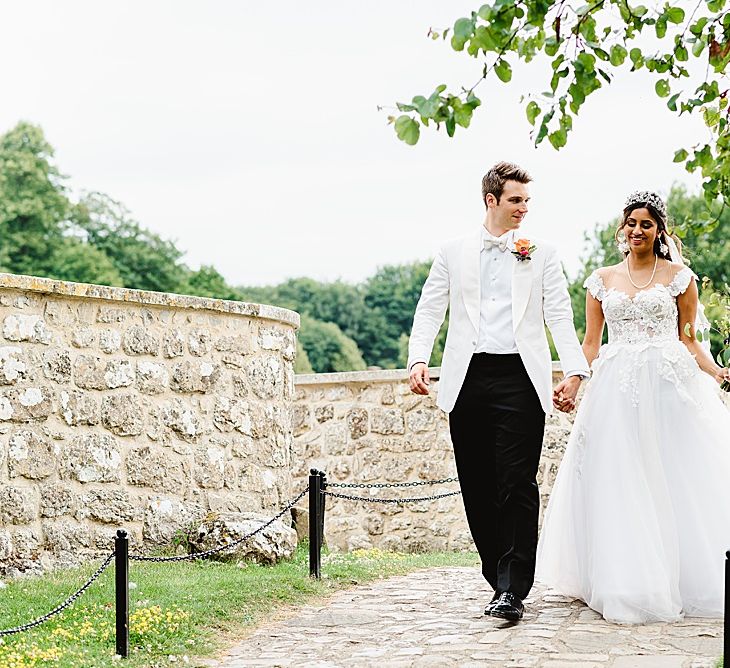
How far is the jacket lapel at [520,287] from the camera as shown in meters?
5.18

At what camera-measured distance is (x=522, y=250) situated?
17.2ft

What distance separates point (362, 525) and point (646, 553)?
5.96m

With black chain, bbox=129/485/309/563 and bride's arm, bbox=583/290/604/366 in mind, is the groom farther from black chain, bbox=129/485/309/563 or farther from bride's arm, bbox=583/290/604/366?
black chain, bbox=129/485/309/563

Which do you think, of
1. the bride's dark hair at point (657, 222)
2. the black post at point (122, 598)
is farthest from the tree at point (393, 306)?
the black post at point (122, 598)

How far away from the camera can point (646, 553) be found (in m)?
5.13

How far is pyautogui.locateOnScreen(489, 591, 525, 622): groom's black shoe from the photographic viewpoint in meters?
5.00

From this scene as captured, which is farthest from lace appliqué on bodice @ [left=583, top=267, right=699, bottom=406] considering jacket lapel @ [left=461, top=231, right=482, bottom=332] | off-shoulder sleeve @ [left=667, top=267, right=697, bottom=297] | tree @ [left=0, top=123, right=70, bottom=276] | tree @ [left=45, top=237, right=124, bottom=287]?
tree @ [left=0, top=123, right=70, bottom=276]

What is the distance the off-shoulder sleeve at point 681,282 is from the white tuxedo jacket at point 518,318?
0.69m

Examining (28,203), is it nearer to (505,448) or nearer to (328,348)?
(328,348)

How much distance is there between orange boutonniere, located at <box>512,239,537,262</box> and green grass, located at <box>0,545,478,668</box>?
2.11m

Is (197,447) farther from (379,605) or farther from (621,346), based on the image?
(621,346)

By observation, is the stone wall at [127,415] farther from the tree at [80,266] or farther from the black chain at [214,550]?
the tree at [80,266]

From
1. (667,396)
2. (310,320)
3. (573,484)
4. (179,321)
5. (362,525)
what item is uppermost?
(310,320)

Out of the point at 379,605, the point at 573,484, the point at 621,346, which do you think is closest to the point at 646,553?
the point at 573,484
